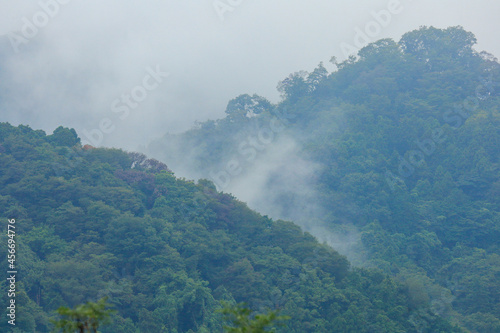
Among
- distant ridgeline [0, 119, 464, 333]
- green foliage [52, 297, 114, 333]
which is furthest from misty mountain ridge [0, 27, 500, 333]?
green foliage [52, 297, 114, 333]

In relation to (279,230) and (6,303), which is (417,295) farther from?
(6,303)

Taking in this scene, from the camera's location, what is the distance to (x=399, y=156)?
45.0 m

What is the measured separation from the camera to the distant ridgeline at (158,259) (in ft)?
80.3

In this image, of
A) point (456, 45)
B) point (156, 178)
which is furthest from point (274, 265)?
point (456, 45)

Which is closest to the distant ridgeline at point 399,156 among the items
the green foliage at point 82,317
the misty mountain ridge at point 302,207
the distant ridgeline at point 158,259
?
the misty mountain ridge at point 302,207

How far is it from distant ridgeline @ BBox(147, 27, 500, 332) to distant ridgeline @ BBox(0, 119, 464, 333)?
3.24 metres

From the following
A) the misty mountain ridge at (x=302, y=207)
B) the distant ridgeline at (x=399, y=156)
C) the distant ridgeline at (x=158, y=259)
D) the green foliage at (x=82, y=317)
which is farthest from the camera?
the distant ridgeline at (x=399, y=156)

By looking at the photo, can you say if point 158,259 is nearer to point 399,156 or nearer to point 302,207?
point 302,207

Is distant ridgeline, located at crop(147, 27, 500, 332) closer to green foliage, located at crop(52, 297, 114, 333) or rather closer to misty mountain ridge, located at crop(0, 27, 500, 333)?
misty mountain ridge, located at crop(0, 27, 500, 333)

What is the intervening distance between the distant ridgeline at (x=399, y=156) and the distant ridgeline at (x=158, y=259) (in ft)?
10.6

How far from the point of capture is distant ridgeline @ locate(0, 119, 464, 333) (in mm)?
24484

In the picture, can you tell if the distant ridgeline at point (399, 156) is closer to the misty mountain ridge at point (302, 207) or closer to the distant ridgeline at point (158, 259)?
the misty mountain ridge at point (302, 207)

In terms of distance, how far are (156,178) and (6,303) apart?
45.3ft

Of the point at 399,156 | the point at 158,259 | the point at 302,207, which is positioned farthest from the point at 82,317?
the point at 399,156
